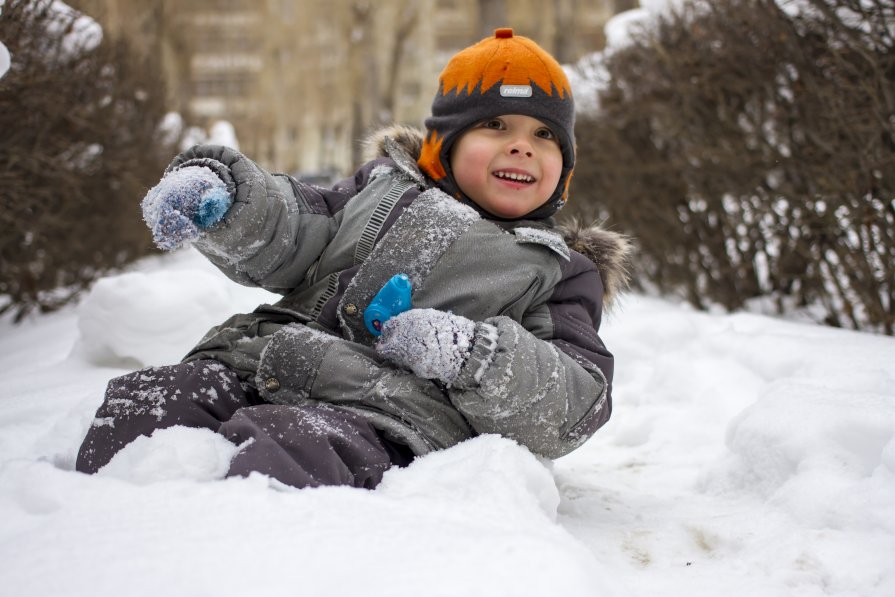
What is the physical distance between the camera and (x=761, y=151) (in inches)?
151

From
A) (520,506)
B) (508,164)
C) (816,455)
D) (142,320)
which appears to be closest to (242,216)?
(508,164)

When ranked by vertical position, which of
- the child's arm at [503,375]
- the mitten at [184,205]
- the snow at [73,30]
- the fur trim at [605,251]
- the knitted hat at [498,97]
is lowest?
the child's arm at [503,375]

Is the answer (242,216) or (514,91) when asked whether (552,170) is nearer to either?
(514,91)

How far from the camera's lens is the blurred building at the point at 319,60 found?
21.3m

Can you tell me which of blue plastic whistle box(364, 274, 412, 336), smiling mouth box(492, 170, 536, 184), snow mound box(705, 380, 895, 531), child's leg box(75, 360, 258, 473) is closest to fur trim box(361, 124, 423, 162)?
smiling mouth box(492, 170, 536, 184)

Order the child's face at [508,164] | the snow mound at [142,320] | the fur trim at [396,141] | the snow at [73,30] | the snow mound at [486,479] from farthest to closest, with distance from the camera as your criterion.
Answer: the snow at [73,30] → the snow mound at [142,320] → the fur trim at [396,141] → the child's face at [508,164] → the snow mound at [486,479]

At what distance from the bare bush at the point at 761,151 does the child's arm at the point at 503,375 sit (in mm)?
1962

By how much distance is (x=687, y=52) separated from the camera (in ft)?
13.2

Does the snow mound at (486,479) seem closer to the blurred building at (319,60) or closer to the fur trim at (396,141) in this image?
the fur trim at (396,141)

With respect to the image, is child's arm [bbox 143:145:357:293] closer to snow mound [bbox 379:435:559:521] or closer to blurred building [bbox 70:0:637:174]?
snow mound [bbox 379:435:559:521]

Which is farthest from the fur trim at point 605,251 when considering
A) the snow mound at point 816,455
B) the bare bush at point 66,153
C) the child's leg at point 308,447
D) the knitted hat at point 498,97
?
the bare bush at point 66,153

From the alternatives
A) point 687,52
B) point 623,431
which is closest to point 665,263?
point 687,52

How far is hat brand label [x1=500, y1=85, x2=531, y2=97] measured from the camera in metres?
2.01

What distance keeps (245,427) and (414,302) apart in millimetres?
532
